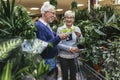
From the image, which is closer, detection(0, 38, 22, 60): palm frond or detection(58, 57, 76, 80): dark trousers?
detection(0, 38, 22, 60): palm frond

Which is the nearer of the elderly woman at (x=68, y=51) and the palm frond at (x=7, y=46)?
the palm frond at (x=7, y=46)

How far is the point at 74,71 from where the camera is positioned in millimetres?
4895

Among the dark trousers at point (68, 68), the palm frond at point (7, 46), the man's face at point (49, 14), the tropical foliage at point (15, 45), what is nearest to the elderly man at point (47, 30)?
the man's face at point (49, 14)

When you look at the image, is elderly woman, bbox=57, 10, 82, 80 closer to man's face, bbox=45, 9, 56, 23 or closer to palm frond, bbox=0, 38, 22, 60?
man's face, bbox=45, 9, 56, 23

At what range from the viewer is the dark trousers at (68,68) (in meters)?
4.88

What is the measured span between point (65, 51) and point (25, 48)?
67.5 inches

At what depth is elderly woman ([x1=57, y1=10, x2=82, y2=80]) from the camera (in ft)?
15.2

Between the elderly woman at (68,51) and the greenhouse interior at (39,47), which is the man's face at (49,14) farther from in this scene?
the elderly woman at (68,51)

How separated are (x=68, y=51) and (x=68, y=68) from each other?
36 cm

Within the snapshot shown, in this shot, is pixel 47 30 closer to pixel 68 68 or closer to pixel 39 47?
pixel 39 47

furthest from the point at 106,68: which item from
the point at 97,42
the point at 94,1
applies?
the point at 94,1

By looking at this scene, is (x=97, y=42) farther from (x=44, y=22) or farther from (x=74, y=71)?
(x=74, y=71)

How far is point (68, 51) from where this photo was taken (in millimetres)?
4707

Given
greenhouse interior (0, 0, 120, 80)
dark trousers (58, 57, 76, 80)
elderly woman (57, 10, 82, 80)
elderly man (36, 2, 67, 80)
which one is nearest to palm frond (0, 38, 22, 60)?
greenhouse interior (0, 0, 120, 80)
